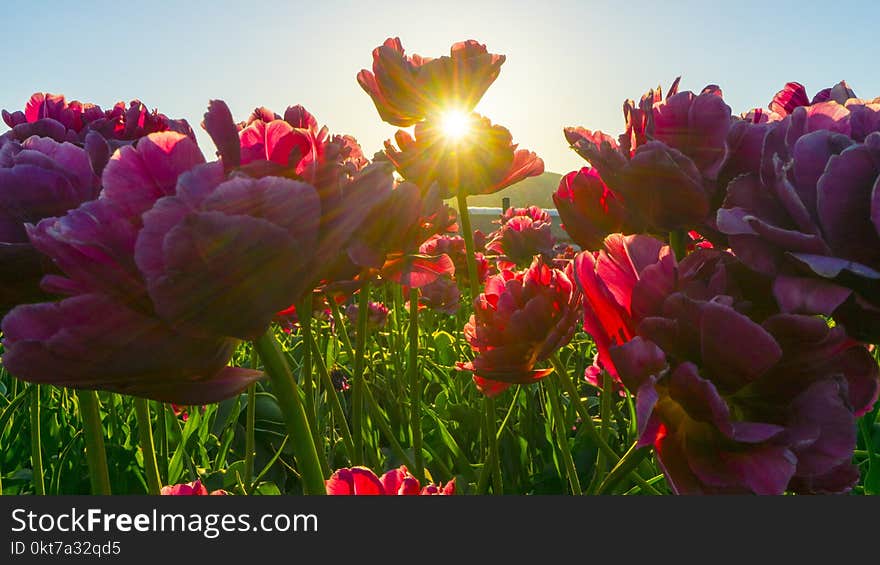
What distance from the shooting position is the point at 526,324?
667mm

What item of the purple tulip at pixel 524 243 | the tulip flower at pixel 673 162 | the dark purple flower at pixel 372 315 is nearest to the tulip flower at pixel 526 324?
the tulip flower at pixel 673 162

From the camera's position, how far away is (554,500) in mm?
447

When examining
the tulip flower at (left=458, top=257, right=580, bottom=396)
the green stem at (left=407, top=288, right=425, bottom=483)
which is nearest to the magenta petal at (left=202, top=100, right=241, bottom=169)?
the tulip flower at (left=458, top=257, right=580, bottom=396)

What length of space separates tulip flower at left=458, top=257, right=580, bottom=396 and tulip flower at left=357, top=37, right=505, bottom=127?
1.05ft

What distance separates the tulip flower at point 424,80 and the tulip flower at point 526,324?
320 mm

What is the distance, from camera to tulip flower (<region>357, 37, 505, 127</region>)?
91 cm

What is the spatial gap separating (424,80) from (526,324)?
16.2 inches

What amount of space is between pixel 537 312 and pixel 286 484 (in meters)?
1.17

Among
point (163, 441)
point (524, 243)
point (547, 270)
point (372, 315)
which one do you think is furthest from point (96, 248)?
point (372, 315)

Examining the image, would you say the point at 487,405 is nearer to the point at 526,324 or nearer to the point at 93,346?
the point at 526,324

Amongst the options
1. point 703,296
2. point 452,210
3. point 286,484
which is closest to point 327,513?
point 703,296

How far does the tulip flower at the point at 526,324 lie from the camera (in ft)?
2.10

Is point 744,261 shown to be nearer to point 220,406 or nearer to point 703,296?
point 703,296

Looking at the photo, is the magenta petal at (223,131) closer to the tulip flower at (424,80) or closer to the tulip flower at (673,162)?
the tulip flower at (673,162)
